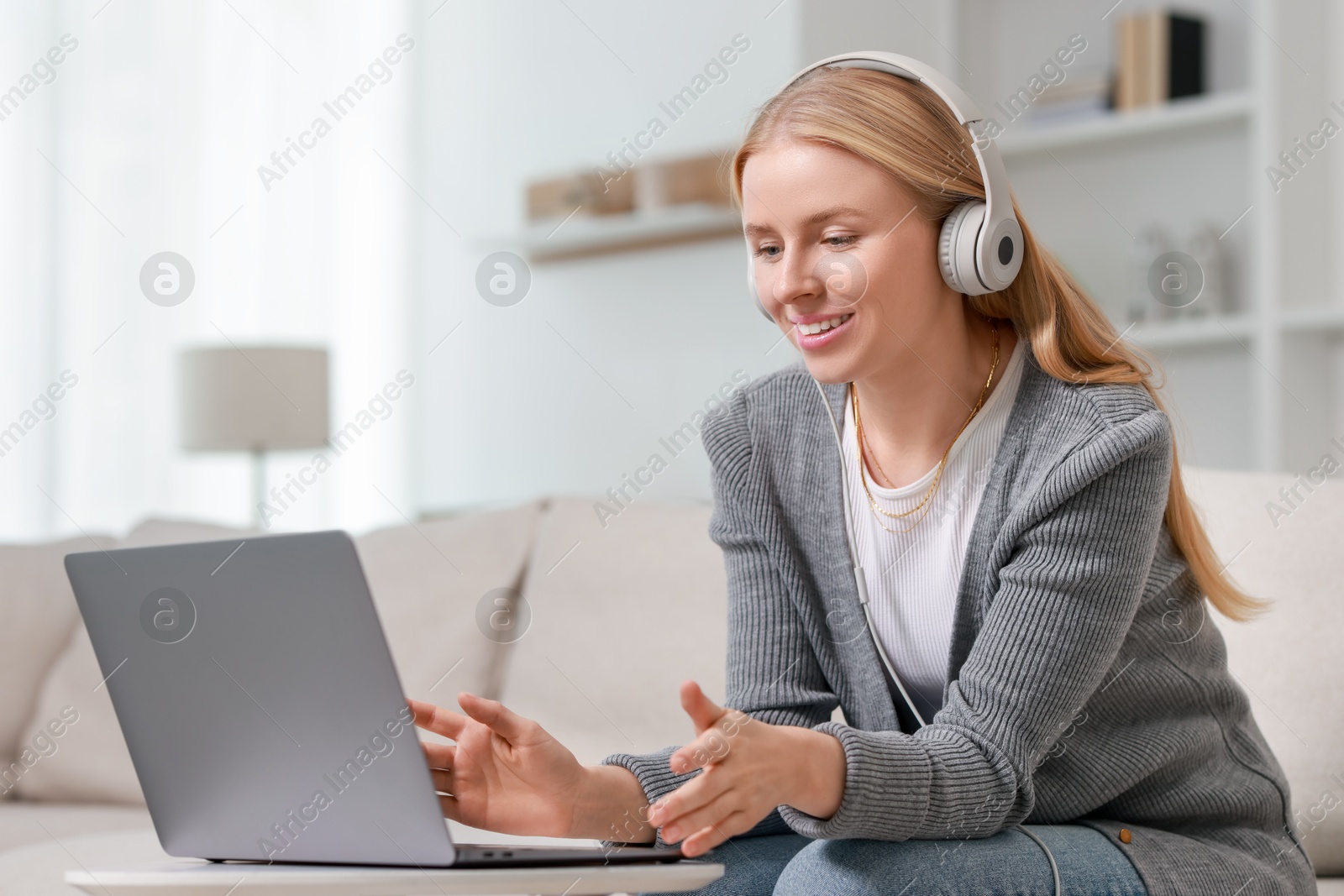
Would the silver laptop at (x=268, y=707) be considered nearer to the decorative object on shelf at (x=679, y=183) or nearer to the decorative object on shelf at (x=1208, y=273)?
the decorative object on shelf at (x=1208, y=273)

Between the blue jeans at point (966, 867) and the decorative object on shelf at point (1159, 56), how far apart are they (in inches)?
89.5

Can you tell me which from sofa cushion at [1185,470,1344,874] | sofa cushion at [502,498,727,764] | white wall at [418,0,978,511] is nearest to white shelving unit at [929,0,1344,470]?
white wall at [418,0,978,511]

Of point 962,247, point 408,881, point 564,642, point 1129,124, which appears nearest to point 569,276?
point 1129,124

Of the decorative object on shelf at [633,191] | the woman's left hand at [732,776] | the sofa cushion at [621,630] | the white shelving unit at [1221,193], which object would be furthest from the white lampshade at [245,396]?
the woman's left hand at [732,776]

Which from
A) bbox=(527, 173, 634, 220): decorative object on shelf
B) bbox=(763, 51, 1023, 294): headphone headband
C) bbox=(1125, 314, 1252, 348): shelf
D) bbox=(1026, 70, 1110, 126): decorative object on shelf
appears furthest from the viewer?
bbox=(527, 173, 634, 220): decorative object on shelf

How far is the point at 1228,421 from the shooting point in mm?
2885

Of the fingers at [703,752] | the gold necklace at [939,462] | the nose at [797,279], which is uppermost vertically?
the nose at [797,279]

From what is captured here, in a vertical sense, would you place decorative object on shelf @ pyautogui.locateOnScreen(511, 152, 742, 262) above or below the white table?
above

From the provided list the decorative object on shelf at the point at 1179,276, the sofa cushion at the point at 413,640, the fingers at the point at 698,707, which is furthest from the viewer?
the decorative object on shelf at the point at 1179,276

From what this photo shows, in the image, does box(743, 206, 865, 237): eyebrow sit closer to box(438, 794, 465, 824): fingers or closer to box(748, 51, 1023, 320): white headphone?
box(748, 51, 1023, 320): white headphone

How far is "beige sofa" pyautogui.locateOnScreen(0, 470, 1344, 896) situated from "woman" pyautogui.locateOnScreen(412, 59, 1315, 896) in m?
0.26

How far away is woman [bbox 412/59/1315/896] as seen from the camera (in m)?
0.96

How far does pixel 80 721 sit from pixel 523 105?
2.29 m

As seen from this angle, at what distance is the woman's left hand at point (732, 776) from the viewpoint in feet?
2.61
